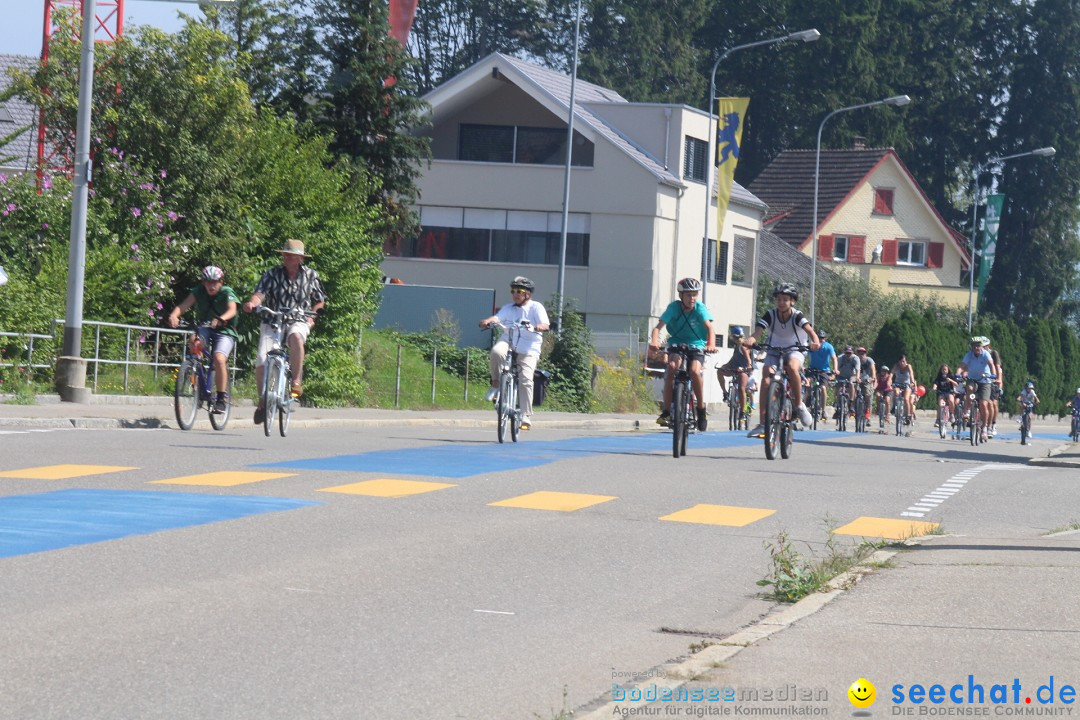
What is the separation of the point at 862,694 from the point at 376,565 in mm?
3476

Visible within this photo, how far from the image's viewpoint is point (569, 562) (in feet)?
29.5

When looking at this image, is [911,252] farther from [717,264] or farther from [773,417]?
[773,417]

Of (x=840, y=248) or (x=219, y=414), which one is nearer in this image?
(x=219, y=414)

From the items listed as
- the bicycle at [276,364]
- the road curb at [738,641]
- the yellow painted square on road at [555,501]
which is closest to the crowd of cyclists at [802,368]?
the bicycle at [276,364]

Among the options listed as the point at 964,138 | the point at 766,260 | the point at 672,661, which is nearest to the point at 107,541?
the point at 672,661

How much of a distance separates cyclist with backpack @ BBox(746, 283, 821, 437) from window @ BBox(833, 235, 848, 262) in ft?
194

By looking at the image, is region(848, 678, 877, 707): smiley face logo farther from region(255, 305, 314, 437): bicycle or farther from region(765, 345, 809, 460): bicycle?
region(765, 345, 809, 460): bicycle

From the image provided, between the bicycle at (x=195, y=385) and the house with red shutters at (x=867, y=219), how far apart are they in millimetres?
56987

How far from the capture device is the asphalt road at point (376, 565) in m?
5.77

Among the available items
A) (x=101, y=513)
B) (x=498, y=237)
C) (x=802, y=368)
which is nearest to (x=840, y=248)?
(x=498, y=237)

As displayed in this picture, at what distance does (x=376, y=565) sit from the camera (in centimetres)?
844

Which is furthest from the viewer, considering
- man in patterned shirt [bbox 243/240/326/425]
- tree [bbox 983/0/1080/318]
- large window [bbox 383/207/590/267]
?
tree [bbox 983/0/1080/318]

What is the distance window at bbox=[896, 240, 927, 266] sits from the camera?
→ 7712cm

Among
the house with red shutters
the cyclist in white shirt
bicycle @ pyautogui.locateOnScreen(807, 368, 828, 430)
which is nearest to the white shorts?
the cyclist in white shirt
